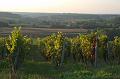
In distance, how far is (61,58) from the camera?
24219 mm

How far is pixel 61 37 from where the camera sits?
976 inches

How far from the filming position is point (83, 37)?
27.5 metres

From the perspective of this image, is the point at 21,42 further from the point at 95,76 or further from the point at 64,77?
the point at 95,76

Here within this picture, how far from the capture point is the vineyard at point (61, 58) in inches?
800

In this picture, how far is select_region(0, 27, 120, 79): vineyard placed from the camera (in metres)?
20.3

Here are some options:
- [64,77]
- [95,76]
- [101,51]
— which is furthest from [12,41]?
[101,51]

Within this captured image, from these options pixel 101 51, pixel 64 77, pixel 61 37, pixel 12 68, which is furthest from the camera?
pixel 101 51

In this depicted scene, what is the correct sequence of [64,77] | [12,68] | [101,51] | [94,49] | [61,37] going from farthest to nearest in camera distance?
[101,51], [94,49], [61,37], [12,68], [64,77]

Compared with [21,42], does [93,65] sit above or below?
below

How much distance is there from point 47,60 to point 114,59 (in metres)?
6.53

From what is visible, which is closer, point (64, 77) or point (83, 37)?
point (64, 77)

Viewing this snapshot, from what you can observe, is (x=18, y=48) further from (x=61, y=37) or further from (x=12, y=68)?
(x=61, y=37)

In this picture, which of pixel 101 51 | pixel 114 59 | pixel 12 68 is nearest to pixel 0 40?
pixel 12 68

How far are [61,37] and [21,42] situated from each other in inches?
163
